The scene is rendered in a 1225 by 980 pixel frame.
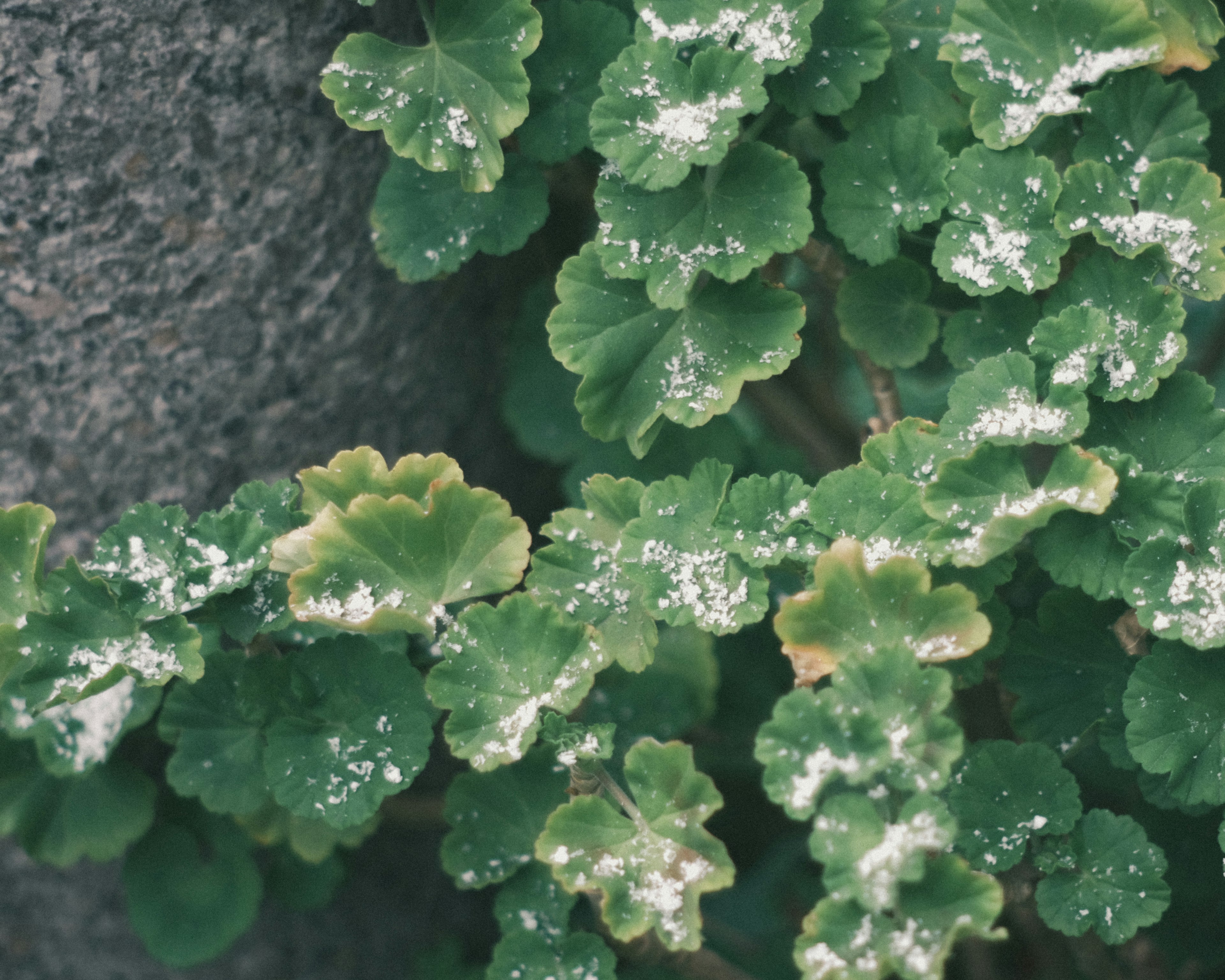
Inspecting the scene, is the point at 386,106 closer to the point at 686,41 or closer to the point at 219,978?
the point at 686,41

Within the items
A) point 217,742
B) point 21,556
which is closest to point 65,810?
point 217,742

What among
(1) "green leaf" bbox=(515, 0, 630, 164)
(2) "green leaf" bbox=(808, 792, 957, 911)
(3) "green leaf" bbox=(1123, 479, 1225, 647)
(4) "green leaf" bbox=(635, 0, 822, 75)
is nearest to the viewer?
(2) "green leaf" bbox=(808, 792, 957, 911)

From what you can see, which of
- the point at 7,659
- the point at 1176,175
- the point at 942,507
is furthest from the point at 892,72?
the point at 7,659

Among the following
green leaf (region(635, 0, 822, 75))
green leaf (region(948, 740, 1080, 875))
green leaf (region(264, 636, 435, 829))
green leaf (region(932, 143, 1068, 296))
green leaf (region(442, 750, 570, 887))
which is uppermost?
green leaf (region(635, 0, 822, 75))

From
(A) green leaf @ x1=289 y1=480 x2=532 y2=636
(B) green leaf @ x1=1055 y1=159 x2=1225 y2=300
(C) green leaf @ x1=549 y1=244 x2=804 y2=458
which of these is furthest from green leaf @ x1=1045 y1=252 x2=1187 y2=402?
(A) green leaf @ x1=289 y1=480 x2=532 y2=636

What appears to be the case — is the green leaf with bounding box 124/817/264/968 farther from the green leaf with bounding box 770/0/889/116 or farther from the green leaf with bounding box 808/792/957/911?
the green leaf with bounding box 770/0/889/116

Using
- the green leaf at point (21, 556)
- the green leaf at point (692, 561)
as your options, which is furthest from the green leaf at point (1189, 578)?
the green leaf at point (21, 556)
